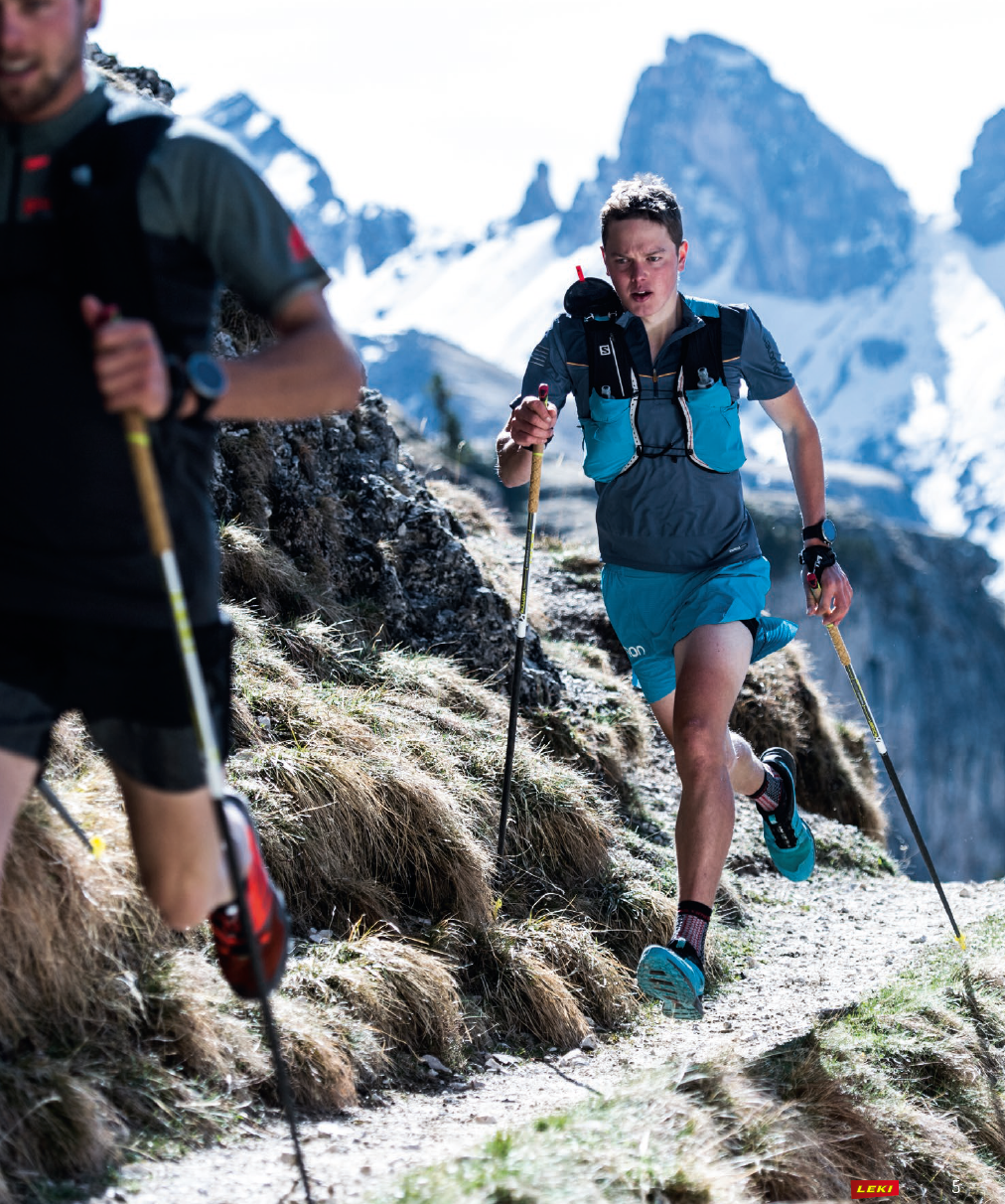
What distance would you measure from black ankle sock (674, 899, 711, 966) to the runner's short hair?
324 centimetres

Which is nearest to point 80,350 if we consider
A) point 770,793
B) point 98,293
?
point 98,293

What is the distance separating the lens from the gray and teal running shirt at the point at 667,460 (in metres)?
6.00

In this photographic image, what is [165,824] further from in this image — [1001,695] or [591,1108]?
[1001,695]

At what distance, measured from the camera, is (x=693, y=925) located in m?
5.51

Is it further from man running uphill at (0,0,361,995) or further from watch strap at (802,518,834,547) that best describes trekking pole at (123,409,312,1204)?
watch strap at (802,518,834,547)

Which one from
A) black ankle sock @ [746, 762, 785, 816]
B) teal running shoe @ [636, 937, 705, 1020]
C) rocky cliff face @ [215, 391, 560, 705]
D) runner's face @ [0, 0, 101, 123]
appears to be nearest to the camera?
runner's face @ [0, 0, 101, 123]

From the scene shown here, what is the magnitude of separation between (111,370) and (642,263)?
3.59 meters

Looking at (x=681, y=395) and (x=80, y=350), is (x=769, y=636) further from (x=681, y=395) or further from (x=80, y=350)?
(x=80, y=350)

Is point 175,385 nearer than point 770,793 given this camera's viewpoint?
Yes

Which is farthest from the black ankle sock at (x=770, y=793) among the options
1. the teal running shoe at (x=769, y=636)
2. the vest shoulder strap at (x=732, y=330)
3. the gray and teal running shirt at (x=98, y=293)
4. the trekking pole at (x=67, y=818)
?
the gray and teal running shirt at (x=98, y=293)

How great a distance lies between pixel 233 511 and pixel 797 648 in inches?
299

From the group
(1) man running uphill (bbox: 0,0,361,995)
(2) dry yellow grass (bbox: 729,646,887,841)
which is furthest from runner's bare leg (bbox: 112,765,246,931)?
(2) dry yellow grass (bbox: 729,646,887,841)

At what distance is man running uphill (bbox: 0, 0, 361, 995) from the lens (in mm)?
2979

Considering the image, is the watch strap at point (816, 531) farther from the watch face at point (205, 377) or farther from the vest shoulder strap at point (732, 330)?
the watch face at point (205, 377)
